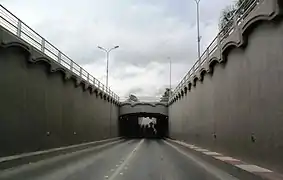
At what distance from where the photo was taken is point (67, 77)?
3444cm

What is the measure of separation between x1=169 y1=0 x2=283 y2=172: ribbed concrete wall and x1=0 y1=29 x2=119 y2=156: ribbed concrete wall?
11324 mm

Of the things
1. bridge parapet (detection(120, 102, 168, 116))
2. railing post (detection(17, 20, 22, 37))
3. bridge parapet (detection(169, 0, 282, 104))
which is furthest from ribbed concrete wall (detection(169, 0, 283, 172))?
bridge parapet (detection(120, 102, 168, 116))

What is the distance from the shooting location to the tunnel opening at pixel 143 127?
95.0 m

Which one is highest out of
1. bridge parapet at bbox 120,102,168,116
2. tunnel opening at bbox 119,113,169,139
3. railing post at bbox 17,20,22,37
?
railing post at bbox 17,20,22,37

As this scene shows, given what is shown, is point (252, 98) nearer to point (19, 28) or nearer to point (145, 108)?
point (19, 28)

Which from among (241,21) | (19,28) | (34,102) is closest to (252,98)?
(241,21)

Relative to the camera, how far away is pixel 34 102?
2570cm

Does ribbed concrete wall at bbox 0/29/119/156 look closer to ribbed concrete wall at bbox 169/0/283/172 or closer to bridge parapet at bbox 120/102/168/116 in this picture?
ribbed concrete wall at bbox 169/0/283/172

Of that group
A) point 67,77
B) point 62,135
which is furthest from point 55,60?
point 62,135

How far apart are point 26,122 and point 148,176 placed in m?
11.4

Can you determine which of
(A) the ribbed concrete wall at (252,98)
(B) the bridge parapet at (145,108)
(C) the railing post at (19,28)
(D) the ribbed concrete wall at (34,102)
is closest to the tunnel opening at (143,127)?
(B) the bridge parapet at (145,108)

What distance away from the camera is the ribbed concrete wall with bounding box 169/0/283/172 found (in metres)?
13.6

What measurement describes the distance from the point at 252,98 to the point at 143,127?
112 metres

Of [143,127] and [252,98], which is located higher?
[252,98]
